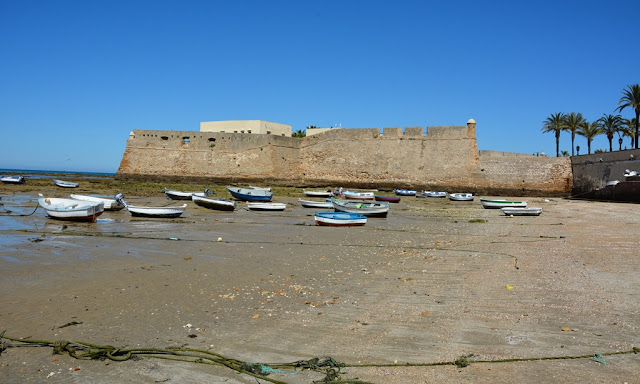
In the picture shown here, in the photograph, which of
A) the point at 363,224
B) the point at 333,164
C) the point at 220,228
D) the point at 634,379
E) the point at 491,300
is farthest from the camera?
the point at 333,164

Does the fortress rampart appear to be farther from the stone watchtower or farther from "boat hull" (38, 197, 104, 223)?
"boat hull" (38, 197, 104, 223)

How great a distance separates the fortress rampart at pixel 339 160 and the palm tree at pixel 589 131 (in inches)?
263

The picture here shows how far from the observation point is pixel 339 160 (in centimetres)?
3538

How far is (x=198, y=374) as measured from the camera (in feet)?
11.4

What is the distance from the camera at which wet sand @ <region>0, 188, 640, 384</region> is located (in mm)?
3559

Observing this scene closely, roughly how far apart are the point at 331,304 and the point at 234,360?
1.78 m

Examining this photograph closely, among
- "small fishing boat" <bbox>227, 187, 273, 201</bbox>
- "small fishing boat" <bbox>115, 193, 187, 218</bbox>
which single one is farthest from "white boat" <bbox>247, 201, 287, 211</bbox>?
"small fishing boat" <bbox>115, 193, 187, 218</bbox>

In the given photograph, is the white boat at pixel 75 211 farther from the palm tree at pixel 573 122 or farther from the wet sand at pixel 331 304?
the palm tree at pixel 573 122

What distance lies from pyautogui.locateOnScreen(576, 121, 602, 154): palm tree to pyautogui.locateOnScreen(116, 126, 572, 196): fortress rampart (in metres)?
6.69

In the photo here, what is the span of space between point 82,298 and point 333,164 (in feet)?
101

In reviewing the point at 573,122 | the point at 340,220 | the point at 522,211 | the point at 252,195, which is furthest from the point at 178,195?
the point at 573,122

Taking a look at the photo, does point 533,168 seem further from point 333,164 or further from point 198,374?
point 198,374

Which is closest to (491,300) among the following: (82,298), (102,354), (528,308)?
(528,308)

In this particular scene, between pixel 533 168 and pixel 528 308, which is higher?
pixel 533 168
